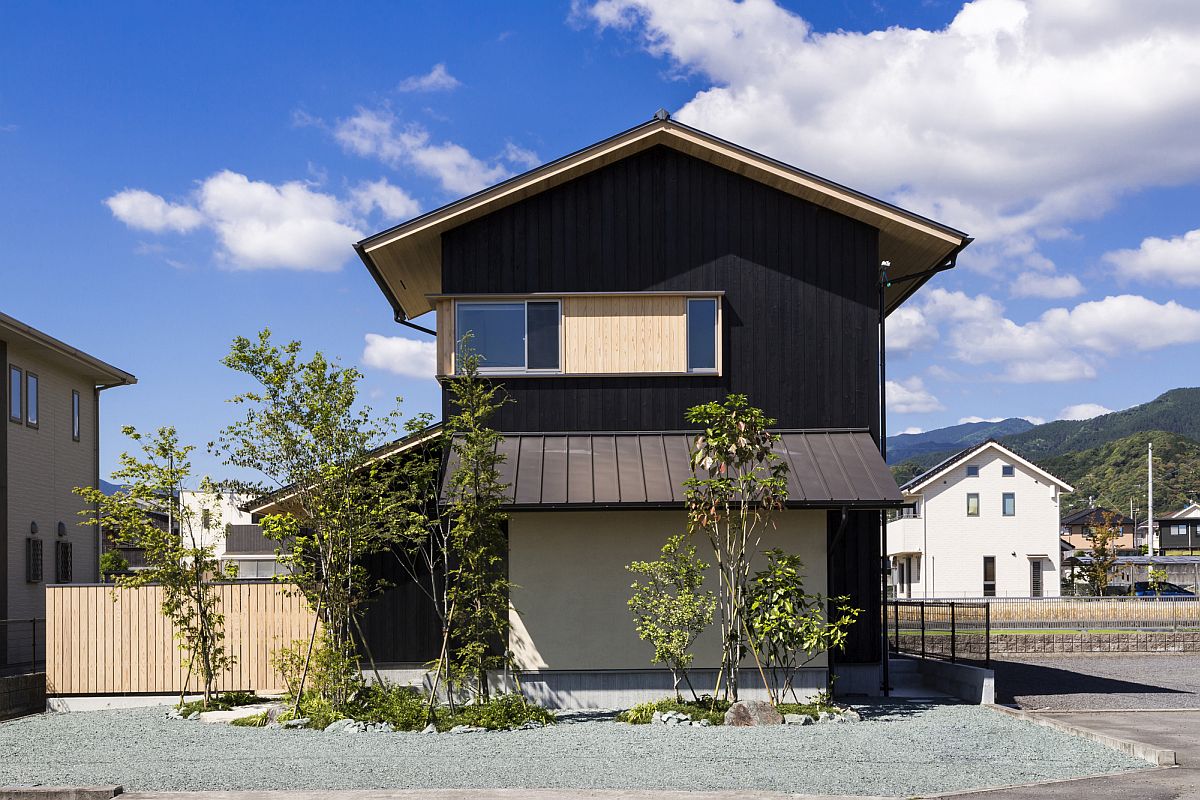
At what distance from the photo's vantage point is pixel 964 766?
1202 cm

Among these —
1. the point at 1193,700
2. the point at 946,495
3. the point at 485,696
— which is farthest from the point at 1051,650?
the point at 946,495

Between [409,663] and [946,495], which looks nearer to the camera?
[409,663]

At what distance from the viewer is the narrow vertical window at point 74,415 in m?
27.4

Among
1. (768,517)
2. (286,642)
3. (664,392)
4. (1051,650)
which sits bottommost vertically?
(1051,650)

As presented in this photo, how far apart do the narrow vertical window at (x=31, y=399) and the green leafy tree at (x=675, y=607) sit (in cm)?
1524

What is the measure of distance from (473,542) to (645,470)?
2921 mm

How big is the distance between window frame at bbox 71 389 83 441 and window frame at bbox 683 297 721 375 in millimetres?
16838

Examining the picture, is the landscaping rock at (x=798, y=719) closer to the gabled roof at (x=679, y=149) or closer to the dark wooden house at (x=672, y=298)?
the dark wooden house at (x=672, y=298)

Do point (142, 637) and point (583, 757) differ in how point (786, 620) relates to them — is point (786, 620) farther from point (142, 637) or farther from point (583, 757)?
point (142, 637)

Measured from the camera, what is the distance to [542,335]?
18.0 m

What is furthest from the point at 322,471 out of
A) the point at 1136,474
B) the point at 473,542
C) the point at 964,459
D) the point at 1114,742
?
the point at 1136,474

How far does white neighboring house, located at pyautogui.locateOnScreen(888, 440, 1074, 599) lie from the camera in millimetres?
55531

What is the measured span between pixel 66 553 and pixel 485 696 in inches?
612

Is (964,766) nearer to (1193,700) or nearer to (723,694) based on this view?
(723,694)
